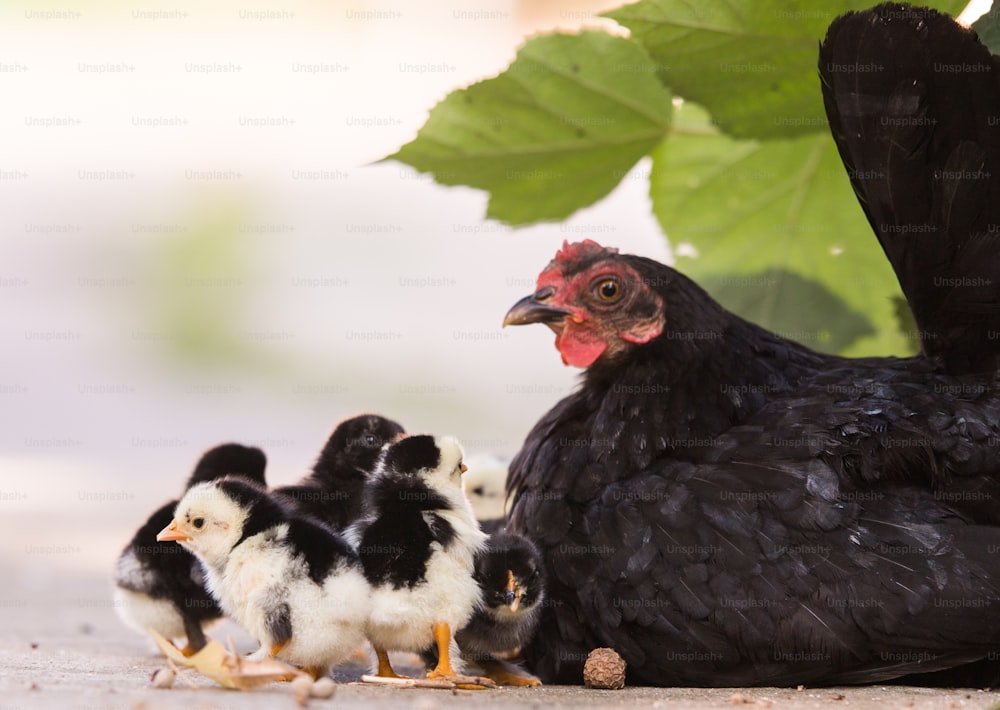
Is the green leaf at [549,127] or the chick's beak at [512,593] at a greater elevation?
the green leaf at [549,127]

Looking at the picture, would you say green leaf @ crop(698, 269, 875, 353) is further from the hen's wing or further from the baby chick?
the baby chick

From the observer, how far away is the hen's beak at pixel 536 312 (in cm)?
259

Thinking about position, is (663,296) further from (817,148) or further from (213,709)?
(213,709)

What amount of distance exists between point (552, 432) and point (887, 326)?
1.00m

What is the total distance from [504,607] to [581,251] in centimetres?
92

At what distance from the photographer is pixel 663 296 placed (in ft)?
8.43

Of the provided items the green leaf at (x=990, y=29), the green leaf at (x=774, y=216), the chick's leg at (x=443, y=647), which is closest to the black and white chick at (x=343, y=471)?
the chick's leg at (x=443, y=647)

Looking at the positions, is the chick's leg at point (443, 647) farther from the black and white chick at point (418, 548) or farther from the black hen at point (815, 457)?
the black hen at point (815, 457)

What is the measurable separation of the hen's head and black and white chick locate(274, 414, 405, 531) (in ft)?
1.45

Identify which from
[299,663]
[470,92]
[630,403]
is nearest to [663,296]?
[630,403]

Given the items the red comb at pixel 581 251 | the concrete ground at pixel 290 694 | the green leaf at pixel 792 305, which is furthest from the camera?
the green leaf at pixel 792 305

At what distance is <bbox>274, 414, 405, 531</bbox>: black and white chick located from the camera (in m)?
2.55

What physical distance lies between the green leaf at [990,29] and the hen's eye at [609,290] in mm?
930

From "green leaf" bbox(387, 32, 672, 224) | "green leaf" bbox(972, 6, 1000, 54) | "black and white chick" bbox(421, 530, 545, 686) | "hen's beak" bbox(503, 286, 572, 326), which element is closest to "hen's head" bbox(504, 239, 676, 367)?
"hen's beak" bbox(503, 286, 572, 326)
